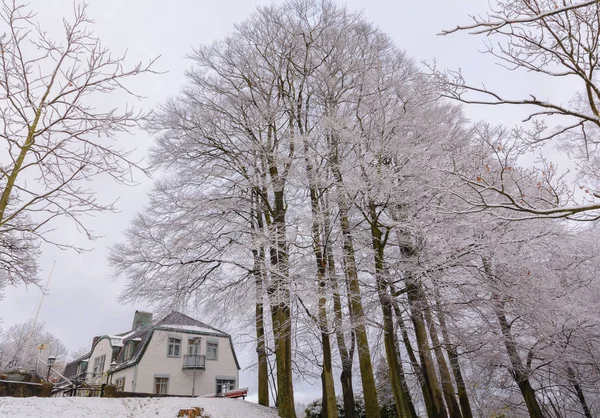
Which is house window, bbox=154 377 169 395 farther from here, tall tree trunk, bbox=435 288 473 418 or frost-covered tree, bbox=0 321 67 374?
tall tree trunk, bbox=435 288 473 418

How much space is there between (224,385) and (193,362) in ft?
9.81

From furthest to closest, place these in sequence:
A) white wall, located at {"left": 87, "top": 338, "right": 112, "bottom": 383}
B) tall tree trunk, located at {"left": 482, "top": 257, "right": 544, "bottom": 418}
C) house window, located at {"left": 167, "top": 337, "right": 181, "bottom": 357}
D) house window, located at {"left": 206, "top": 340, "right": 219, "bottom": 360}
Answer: house window, located at {"left": 206, "top": 340, "right": 219, "bottom": 360} < white wall, located at {"left": 87, "top": 338, "right": 112, "bottom": 383} < house window, located at {"left": 167, "top": 337, "right": 181, "bottom": 357} < tall tree trunk, located at {"left": 482, "top": 257, "right": 544, "bottom": 418}

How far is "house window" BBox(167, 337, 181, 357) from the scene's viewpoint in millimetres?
22344

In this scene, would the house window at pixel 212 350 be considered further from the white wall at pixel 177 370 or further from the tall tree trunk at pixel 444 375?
the tall tree trunk at pixel 444 375

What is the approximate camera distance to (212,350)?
24172 millimetres

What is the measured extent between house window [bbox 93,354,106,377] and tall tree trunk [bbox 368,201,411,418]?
22833 millimetres

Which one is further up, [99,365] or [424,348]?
[99,365]

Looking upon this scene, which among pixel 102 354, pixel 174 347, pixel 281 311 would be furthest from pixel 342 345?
pixel 102 354

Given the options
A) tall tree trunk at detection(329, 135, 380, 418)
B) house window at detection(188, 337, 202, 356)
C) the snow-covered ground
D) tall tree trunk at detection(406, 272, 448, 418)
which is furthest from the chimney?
tall tree trunk at detection(406, 272, 448, 418)

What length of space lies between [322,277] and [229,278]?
4.60 m

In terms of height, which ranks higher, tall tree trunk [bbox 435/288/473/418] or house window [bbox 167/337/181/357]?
house window [bbox 167/337/181/357]

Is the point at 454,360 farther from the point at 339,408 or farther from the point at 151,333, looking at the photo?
the point at 151,333

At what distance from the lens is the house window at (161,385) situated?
21.2 m

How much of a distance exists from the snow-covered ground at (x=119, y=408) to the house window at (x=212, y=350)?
14.3 meters
